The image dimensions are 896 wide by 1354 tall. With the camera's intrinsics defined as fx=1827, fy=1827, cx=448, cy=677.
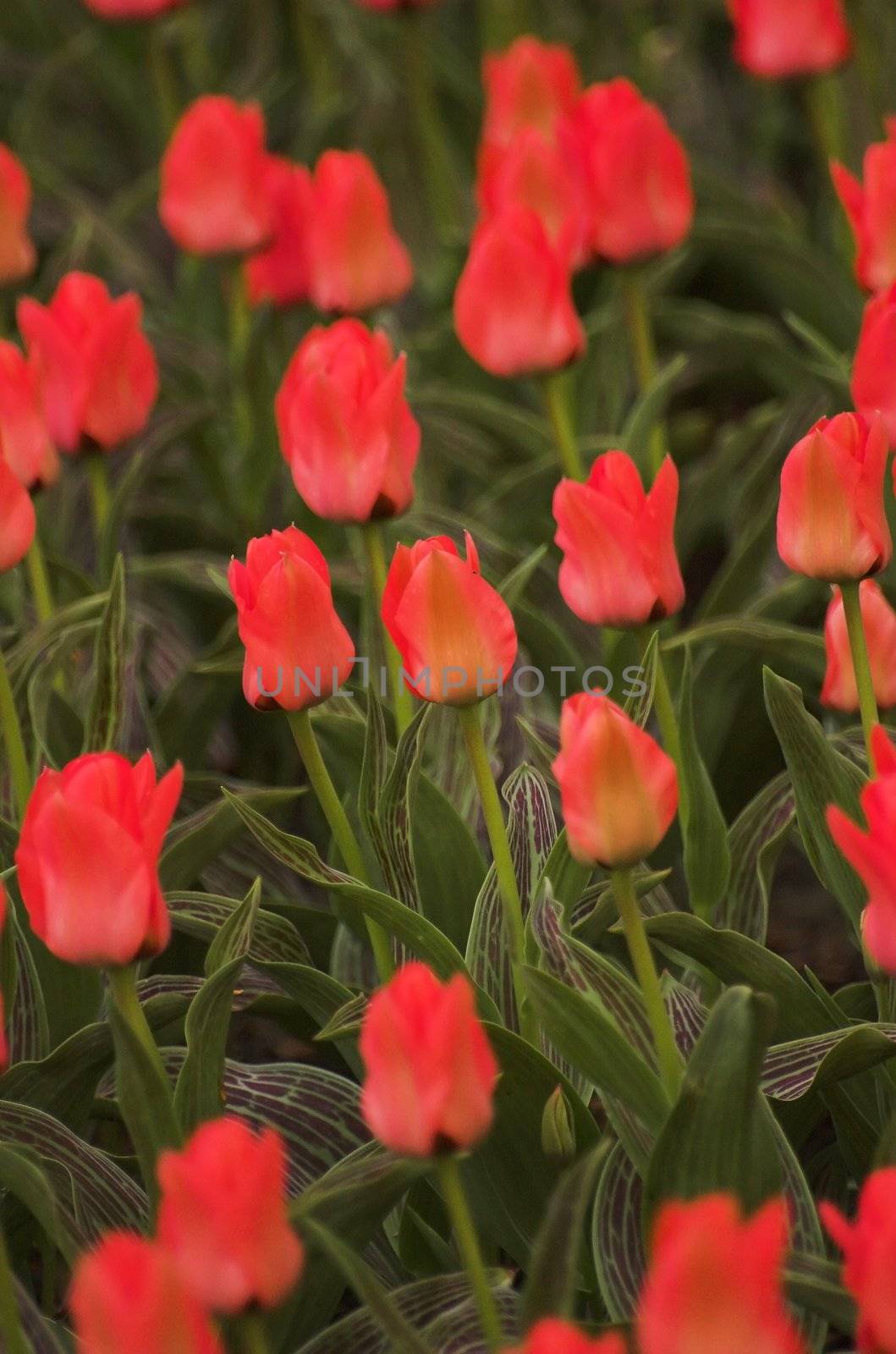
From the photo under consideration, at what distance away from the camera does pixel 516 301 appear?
1378mm

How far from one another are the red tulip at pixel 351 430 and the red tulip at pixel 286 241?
68 centimetres

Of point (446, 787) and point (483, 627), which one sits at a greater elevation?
point (483, 627)

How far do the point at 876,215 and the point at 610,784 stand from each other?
2.23 feet

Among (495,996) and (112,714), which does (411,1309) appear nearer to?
(495,996)

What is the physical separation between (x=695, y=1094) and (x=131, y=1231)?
36 centimetres

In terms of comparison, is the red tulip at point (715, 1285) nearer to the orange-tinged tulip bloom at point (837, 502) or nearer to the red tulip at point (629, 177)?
the orange-tinged tulip bloom at point (837, 502)

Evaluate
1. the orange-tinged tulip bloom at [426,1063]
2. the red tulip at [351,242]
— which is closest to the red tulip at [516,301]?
the red tulip at [351,242]

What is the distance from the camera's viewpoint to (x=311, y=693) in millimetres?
1025

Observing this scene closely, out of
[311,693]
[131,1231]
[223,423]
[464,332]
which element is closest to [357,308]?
[464,332]

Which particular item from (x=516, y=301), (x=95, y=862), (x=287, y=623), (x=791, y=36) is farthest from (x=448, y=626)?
Result: (x=791, y=36)

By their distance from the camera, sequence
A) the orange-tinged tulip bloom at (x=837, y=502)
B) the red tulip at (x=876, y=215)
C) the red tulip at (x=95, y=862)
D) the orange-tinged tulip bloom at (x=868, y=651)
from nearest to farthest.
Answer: the red tulip at (x=95, y=862), the orange-tinged tulip bloom at (x=837, y=502), the orange-tinged tulip bloom at (x=868, y=651), the red tulip at (x=876, y=215)

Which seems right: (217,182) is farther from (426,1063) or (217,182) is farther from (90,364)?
(426,1063)

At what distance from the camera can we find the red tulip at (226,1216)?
2.36ft

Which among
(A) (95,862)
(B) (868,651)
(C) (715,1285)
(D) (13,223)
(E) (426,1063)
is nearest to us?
(C) (715,1285)
